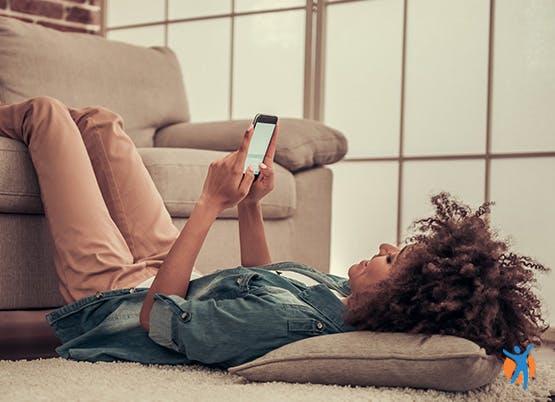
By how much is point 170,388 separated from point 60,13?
3.04 metres

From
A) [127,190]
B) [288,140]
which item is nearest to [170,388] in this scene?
[127,190]

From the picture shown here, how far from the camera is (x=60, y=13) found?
3.96 metres

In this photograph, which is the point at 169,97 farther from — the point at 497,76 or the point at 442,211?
the point at 442,211

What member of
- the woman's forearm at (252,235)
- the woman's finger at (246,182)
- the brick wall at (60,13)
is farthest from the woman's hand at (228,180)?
the brick wall at (60,13)

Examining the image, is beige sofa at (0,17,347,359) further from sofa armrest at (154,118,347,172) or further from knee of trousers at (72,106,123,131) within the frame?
knee of trousers at (72,106,123,131)

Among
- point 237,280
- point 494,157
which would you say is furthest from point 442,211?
point 494,157

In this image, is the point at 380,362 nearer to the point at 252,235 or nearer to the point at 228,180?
the point at 228,180

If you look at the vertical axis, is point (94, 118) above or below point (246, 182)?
above

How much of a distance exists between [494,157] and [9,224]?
1836 millimetres

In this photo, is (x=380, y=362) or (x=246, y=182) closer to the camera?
(x=380, y=362)

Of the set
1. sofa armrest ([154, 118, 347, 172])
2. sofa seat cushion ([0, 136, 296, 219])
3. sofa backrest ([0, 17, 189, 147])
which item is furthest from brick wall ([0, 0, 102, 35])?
sofa seat cushion ([0, 136, 296, 219])

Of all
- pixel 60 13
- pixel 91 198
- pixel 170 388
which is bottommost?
pixel 170 388

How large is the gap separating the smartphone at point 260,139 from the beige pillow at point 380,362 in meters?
0.43

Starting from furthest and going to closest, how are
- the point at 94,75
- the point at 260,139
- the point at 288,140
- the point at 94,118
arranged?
the point at 94,75 < the point at 288,140 < the point at 94,118 < the point at 260,139
